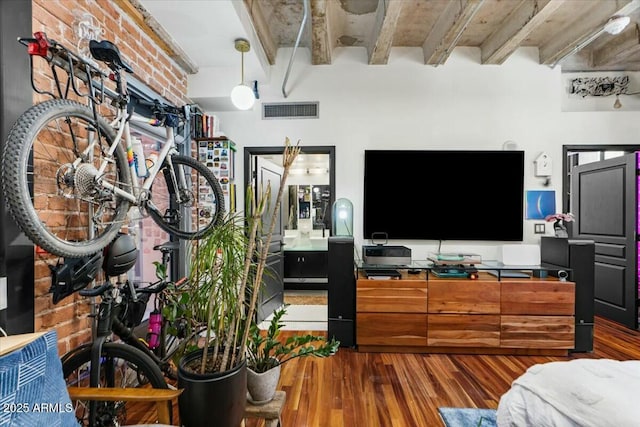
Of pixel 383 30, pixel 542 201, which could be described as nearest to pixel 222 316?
pixel 383 30

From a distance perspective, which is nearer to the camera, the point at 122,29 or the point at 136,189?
the point at 136,189

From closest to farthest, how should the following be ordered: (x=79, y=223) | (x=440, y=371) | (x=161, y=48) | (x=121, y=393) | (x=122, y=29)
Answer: (x=121, y=393), (x=79, y=223), (x=122, y=29), (x=440, y=371), (x=161, y=48)

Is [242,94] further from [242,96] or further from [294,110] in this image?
[294,110]

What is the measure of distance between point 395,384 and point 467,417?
511 mm

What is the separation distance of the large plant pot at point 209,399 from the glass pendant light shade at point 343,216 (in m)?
2.20

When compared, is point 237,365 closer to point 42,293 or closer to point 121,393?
point 121,393

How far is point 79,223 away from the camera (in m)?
1.69

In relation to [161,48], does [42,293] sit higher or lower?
lower

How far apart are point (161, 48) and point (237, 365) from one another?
2651mm

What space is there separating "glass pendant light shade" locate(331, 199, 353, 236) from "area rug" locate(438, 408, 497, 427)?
1824 mm

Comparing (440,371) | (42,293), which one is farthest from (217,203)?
(440,371)

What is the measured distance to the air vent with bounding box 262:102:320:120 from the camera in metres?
3.27

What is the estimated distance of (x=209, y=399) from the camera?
113 cm

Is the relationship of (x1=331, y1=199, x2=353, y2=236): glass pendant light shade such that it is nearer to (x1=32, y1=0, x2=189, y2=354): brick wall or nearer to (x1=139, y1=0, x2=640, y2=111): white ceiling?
(x1=139, y1=0, x2=640, y2=111): white ceiling
